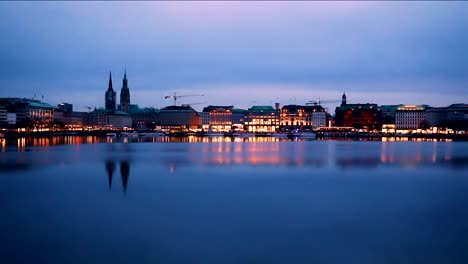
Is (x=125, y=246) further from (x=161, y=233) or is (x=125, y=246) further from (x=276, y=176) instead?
(x=276, y=176)

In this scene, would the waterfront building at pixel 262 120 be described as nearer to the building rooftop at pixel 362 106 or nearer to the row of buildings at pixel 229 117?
the row of buildings at pixel 229 117

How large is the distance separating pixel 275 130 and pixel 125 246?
372 feet

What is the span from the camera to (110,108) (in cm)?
12238

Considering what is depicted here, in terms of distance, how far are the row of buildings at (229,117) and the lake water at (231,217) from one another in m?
69.4

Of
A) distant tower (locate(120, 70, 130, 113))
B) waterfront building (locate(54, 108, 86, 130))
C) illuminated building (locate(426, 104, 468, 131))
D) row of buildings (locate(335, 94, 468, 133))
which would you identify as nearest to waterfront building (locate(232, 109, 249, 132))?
row of buildings (locate(335, 94, 468, 133))

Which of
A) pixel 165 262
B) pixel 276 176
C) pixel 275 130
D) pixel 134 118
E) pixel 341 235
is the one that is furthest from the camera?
pixel 134 118

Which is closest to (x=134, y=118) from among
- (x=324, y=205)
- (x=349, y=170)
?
(x=349, y=170)

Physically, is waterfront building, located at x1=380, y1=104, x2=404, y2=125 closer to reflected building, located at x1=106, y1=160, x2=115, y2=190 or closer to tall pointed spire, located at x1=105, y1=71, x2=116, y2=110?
tall pointed spire, located at x1=105, y1=71, x2=116, y2=110

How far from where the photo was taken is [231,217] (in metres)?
12.1

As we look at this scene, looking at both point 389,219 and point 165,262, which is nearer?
point 165,262

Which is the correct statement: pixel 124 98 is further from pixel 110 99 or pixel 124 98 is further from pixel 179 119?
pixel 179 119

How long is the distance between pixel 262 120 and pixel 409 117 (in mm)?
37170

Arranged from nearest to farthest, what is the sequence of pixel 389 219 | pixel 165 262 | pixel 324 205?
pixel 165 262
pixel 389 219
pixel 324 205

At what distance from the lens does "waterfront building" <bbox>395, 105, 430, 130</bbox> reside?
104375 millimetres
